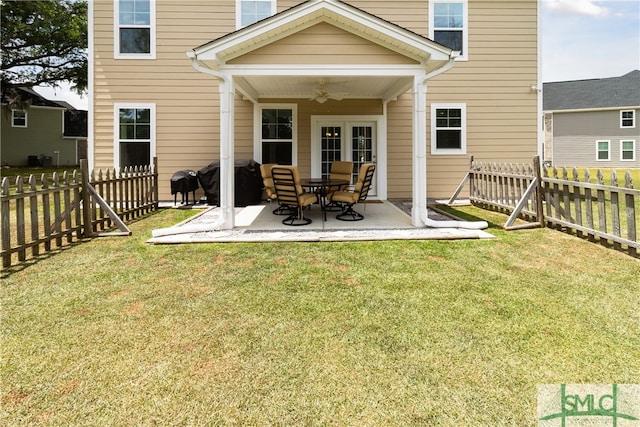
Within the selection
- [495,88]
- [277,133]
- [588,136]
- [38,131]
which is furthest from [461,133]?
[38,131]

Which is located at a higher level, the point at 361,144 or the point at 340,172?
the point at 361,144

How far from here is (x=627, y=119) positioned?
2498cm

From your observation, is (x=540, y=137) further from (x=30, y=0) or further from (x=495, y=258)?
(x=30, y=0)

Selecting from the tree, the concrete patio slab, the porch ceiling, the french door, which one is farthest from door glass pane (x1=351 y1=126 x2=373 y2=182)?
the tree

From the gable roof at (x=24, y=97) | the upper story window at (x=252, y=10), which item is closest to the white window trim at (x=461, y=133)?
the upper story window at (x=252, y=10)

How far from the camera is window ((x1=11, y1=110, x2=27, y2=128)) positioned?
24.6 m

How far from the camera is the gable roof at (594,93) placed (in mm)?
25312

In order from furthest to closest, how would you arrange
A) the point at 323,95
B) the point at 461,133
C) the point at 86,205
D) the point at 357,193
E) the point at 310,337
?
the point at 461,133 < the point at 323,95 < the point at 357,193 < the point at 86,205 < the point at 310,337

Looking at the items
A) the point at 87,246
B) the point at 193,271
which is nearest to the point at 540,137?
the point at 193,271

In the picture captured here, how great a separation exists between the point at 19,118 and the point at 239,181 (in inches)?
929

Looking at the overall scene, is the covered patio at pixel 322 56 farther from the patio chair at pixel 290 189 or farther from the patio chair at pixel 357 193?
the patio chair at pixel 290 189

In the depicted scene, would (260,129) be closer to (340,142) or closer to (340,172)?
(340,142)

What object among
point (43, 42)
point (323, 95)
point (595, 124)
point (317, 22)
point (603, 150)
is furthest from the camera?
point (595, 124)

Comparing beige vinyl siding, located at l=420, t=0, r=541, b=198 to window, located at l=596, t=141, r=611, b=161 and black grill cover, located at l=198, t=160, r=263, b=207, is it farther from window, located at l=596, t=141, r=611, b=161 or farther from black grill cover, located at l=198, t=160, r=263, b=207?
window, located at l=596, t=141, r=611, b=161
